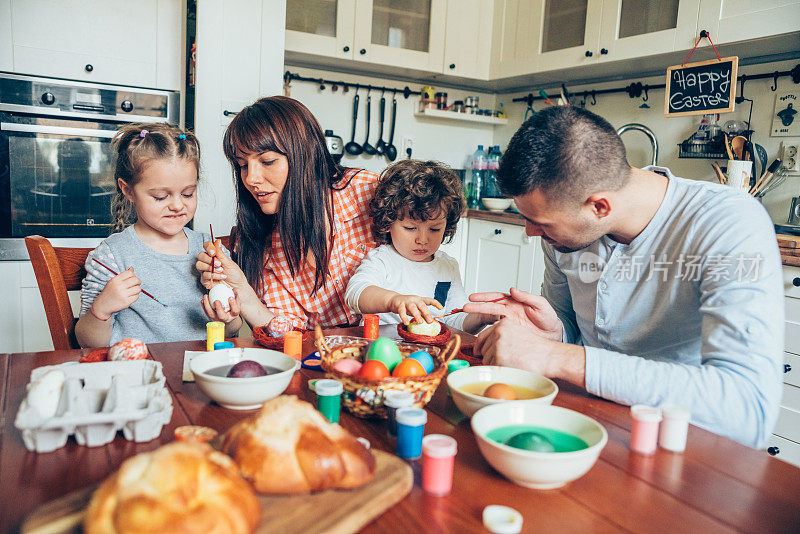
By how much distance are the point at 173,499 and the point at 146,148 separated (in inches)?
53.2

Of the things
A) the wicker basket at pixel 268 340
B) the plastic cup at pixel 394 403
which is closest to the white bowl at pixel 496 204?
the wicker basket at pixel 268 340

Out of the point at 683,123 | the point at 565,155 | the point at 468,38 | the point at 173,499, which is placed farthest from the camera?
the point at 468,38

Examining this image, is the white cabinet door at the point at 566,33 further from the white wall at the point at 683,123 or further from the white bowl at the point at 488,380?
the white bowl at the point at 488,380

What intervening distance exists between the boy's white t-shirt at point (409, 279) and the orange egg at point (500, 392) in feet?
2.35

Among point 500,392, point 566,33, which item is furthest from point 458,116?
point 500,392

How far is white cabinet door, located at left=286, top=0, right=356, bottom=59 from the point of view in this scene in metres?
3.27

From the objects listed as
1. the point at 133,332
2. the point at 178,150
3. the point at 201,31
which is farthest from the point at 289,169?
the point at 201,31

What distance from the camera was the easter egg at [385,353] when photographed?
1.03m

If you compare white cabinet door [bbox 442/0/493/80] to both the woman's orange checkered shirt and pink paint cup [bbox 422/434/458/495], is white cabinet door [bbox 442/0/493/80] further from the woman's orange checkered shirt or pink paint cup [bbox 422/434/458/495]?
pink paint cup [bbox 422/434/458/495]

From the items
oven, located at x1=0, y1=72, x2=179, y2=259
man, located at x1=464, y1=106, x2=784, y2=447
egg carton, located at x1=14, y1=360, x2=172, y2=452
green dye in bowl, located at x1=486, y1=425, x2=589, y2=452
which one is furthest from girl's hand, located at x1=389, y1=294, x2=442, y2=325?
oven, located at x1=0, y1=72, x2=179, y2=259

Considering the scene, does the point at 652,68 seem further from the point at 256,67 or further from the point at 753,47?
the point at 256,67

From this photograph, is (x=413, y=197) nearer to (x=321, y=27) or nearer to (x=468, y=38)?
(x=321, y=27)

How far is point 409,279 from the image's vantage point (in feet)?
6.17

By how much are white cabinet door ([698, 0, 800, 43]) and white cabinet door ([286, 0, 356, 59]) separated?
182 centimetres
